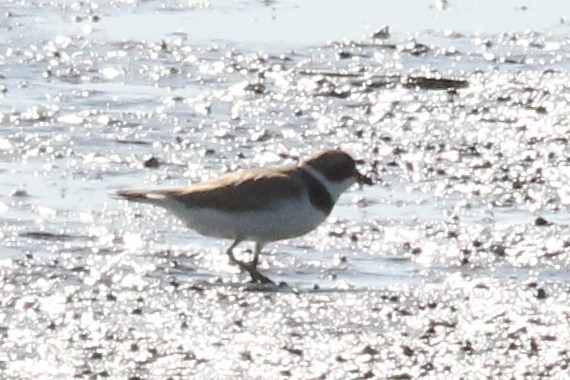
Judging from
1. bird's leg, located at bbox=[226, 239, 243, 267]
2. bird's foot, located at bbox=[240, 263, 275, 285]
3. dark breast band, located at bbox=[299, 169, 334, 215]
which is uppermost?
dark breast band, located at bbox=[299, 169, 334, 215]

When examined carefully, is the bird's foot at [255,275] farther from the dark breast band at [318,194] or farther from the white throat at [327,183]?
the white throat at [327,183]

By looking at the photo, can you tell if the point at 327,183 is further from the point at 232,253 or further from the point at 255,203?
the point at 232,253

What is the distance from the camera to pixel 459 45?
52.7 feet

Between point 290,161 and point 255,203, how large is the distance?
8.72ft

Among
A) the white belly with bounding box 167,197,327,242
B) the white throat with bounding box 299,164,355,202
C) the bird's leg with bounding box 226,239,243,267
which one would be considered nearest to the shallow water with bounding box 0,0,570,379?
the bird's leg with bounding box 226,239,243,267

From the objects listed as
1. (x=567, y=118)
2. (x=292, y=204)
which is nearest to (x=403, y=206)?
(x=292, y=204)

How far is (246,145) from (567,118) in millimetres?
2322

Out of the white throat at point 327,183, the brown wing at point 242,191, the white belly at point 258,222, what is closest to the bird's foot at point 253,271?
the white belly at point 258,222

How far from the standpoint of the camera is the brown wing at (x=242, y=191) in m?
9.73

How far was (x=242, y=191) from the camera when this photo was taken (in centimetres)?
980

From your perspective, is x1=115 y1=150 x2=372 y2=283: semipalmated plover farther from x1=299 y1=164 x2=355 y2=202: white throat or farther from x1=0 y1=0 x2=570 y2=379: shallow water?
x1=0 y1=0 x2=570 y2=379: shallow water

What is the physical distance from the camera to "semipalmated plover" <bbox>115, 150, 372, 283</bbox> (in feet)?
31.7

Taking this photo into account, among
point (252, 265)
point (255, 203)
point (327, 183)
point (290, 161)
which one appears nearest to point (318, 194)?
point (327, 183)

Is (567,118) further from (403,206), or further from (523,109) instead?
(403,206)
